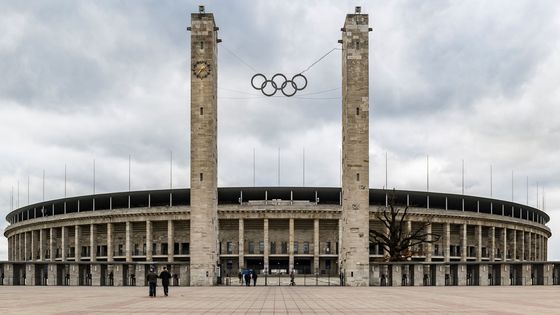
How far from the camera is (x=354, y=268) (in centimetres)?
6381

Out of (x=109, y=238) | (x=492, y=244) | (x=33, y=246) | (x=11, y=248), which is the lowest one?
(x=11, y=248)

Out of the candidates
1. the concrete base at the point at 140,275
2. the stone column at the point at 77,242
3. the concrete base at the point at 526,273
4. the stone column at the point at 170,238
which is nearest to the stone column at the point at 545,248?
the stone column at the point at 170,238

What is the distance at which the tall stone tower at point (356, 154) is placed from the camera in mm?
64500

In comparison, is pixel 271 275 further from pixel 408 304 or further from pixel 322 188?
pixel 408 304

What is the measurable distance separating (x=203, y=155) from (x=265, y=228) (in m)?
36.9

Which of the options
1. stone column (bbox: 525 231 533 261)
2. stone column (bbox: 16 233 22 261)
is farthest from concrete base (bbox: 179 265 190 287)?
stone column (bbox: 525 231 533 261)

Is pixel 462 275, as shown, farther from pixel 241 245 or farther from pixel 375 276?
pixel 241 245

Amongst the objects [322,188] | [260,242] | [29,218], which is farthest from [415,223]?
[29,218]

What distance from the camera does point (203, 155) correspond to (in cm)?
6456

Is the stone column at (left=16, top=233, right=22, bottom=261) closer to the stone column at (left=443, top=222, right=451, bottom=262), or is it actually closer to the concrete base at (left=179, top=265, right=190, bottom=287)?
the concrete base at (left=179, top=265, right=190, bottom=287)

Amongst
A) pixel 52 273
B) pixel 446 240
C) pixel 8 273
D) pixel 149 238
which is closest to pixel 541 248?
pixel 446 240

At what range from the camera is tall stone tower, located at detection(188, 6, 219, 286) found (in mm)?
63781

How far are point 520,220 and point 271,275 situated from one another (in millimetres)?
49402

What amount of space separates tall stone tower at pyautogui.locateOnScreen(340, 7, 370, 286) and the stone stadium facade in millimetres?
95
